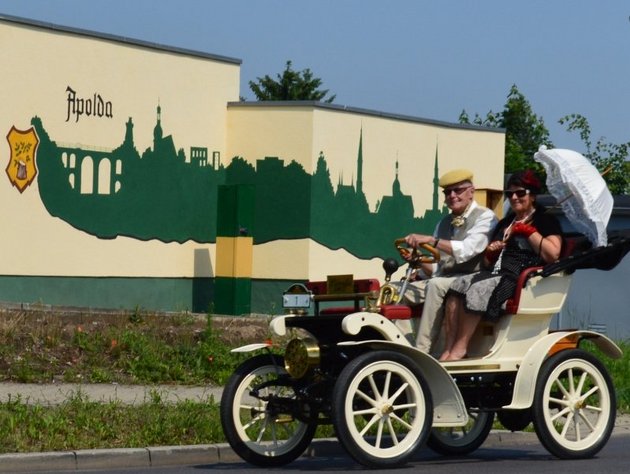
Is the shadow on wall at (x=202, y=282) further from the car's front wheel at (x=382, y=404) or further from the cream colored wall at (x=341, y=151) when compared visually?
the car's front wheel at (x=382, y=404)

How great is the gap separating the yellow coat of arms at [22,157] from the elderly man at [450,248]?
11413 mm

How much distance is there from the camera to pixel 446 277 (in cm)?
1085

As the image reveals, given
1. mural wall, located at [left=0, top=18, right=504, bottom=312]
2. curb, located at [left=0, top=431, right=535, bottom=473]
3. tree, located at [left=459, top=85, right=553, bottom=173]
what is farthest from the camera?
tree, located at [left=459, top=85, right=553, bottom=173]

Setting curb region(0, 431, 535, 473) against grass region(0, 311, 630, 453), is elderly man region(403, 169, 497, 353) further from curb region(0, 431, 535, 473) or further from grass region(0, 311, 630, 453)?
grass region(0, 311, 630, 453)

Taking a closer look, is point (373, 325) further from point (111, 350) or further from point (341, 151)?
point (341, 151)

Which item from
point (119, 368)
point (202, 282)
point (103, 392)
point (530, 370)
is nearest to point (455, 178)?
point (530, 370)

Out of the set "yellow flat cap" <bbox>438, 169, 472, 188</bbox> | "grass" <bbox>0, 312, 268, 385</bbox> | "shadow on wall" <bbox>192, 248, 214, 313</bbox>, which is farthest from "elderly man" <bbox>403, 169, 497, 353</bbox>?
"shadow on wall" <bbox>192, 248, 214, 313</bbox>

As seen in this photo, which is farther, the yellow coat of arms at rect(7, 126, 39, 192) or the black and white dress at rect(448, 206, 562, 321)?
the yellow coat of arms at rect(7, 126, 39, 192)

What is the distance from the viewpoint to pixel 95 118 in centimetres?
2275

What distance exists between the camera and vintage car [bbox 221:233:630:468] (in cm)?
991

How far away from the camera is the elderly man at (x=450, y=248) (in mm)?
10594

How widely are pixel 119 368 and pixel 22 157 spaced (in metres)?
6.87

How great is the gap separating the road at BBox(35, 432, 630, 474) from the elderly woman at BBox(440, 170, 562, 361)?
2.72ft

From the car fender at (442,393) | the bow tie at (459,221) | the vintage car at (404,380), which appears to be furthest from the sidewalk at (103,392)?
the car fender at (442,393)
